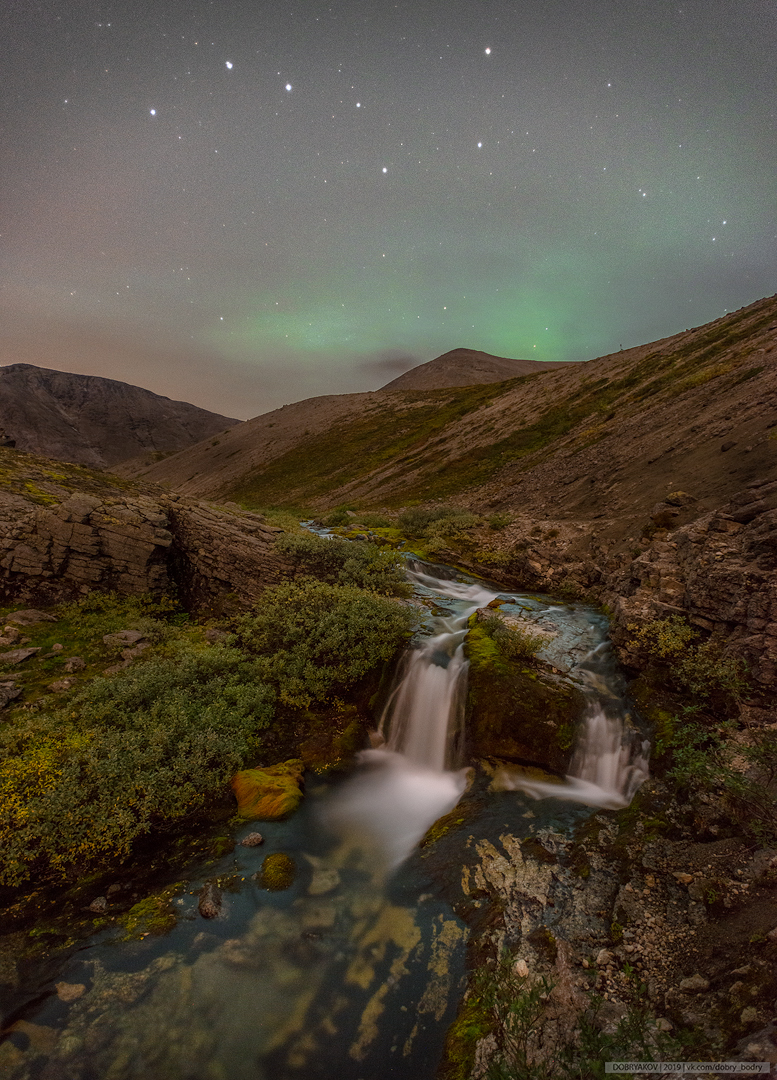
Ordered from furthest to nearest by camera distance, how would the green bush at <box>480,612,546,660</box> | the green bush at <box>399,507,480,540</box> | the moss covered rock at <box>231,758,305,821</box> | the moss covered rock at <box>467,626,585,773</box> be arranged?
the green bush at <box>399,507,480,540</box> → the green bush at <box>480,612,546,660</box> → the moss covered rock at <box>467,626,585,773</box> → the moss covered rock at <box>231,758,305,821</box>

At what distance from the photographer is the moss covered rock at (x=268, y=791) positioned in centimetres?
805

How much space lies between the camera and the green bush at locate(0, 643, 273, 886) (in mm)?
6605

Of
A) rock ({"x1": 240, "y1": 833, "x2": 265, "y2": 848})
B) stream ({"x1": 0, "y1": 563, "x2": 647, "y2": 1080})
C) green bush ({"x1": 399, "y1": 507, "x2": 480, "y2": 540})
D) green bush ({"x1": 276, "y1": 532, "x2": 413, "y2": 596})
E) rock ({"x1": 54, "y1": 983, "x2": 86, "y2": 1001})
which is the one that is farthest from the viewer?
green bush ({"x1": 399, "y1": 507, "x2": 480, "y2": 540})

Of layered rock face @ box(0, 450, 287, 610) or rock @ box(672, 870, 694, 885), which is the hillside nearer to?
rock @ box(672, 870, 694, 885)

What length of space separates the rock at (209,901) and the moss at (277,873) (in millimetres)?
641

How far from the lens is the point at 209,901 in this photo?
6.36 meters

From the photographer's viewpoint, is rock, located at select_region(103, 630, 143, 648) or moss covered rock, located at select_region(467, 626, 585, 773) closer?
moss covered rock, located at select_region(467, 626, 585, 773)

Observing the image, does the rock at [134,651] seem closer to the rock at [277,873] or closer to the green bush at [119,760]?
the green bush at [119,760]

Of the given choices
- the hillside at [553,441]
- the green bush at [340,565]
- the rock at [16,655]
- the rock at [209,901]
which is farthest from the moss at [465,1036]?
the hillside at [553,441]

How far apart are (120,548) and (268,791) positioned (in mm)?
9268

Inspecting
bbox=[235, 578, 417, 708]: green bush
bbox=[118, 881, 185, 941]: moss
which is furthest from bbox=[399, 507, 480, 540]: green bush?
bbox=[118, 881, 185, 941]: moss

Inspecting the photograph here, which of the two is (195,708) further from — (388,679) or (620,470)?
(620,470)

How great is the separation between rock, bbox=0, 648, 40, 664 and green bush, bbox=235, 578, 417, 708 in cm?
464

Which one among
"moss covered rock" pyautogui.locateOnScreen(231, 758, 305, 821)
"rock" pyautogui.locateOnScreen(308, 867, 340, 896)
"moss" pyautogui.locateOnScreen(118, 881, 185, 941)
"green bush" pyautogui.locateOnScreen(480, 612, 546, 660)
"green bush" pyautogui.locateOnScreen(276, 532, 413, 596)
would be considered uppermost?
"green bush" pyautogui.locateOnScreen(276, 532, 413, 596)
